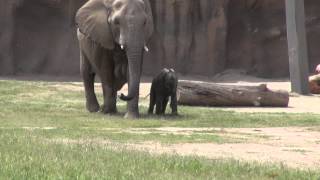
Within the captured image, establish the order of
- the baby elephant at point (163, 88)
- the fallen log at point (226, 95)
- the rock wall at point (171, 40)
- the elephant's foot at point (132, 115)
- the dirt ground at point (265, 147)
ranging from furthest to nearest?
the rock wall at point (171, 40)
the fallen log at point (226, 95)
the baby elephant at point (163, 88)
the elephant's foot at point (132, 115)
the dirt ground at point (265, 147)

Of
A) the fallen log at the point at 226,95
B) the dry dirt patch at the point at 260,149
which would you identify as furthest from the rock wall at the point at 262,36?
the dry dirt patch at the point at 260,149

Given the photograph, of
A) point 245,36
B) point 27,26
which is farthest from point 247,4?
point 27,26

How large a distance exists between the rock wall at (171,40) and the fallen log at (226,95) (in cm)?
1697

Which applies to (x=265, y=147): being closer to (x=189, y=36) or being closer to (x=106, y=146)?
(x=106, y=146)

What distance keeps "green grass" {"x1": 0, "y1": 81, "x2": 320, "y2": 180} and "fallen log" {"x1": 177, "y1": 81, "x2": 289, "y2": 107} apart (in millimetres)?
1709

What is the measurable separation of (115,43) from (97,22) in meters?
0.83

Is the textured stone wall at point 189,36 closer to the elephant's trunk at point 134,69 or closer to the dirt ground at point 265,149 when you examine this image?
the elephant's trunk at point 134,69

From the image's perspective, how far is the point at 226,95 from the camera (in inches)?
776

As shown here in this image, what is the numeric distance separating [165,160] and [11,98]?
14.4m

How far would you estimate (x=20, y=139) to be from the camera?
925 cm

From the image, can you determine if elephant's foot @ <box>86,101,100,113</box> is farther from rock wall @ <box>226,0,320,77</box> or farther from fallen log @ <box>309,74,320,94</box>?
rock wall @ <box>226,0,320,77</box>

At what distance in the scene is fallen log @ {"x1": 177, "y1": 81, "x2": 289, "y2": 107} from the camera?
1961cm

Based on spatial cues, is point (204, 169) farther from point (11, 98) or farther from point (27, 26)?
point (27, 26)

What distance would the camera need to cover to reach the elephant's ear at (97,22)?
15.9 metres
